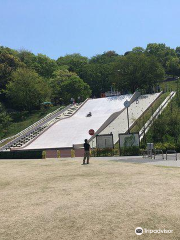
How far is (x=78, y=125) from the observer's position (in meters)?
48.1

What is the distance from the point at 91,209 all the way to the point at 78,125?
131 feet

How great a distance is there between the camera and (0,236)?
6.62 metres

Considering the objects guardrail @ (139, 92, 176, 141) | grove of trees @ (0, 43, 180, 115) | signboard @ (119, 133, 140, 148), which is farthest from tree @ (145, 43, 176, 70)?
signboard @ (119, 133, 140, 148)

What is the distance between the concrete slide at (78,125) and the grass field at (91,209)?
28.2 metres

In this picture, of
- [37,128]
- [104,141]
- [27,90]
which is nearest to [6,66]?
[27,90]

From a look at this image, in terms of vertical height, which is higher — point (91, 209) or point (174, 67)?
point (174, 67)

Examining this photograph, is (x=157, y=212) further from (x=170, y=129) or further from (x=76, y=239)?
(x=170, y=129)

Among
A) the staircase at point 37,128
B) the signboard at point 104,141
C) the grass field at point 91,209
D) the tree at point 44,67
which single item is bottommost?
the grass field at point 91,209

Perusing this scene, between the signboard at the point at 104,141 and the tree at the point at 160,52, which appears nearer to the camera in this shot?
the signboard at the point at 104,141

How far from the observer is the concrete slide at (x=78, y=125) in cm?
4219

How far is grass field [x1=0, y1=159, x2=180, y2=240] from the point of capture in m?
6.58

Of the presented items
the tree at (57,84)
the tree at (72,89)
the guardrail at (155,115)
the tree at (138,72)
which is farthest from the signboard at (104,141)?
the tree at (57,84)

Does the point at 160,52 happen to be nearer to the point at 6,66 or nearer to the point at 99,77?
the point at 99,77

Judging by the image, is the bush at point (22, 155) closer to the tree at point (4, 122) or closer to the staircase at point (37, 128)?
the staircase at point (37, 128)
